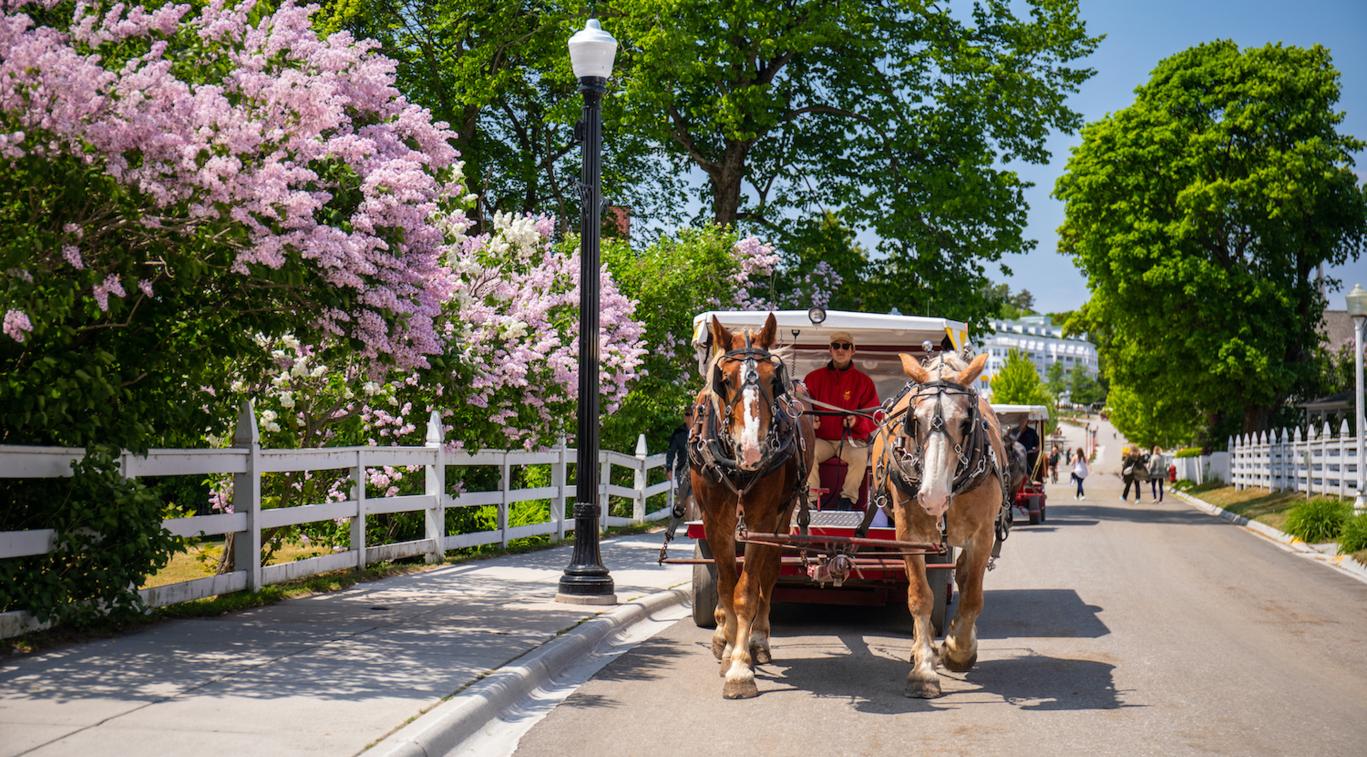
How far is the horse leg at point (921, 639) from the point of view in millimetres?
8609

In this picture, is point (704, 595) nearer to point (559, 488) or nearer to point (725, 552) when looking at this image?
point (725, 552)

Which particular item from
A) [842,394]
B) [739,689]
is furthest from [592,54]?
A: [739,689]

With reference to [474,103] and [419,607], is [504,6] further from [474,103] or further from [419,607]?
[419,607]

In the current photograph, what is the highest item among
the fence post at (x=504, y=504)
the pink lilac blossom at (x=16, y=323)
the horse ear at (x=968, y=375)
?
the pink lilac blossom at (x=16, y=323)

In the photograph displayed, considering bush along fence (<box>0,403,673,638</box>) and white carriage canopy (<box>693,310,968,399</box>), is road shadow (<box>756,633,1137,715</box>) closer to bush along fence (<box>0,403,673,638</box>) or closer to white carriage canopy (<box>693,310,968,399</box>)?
white carriage canopy (<box>693,310,968,399</box>)

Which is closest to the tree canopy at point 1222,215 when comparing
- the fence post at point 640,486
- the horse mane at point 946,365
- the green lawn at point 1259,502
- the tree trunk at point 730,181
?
A: the green lawn at point 1259,502

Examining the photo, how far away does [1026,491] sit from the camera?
28.4 m

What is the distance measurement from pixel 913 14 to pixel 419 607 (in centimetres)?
2725

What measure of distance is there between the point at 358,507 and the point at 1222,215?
37.0 m

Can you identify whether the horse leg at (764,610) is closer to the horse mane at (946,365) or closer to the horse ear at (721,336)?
the horse ear at (721,336)

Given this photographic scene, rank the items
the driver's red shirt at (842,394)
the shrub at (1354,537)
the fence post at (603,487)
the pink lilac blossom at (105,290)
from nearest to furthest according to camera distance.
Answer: the pink lilac blossom at (105,290) < the driver's red shirt at (842,394) < the shrub at (1354,537) < the fence post at (603,487)

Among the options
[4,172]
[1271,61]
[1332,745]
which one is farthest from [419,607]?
[1271,61]

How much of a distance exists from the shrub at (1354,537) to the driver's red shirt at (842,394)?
12002 mm

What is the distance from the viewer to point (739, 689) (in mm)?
8609
